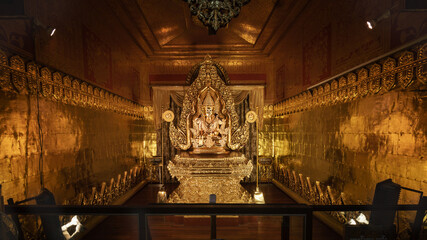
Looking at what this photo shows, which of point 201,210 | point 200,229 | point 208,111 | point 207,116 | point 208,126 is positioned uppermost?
point 208,111

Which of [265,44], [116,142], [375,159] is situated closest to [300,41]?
[265,44]

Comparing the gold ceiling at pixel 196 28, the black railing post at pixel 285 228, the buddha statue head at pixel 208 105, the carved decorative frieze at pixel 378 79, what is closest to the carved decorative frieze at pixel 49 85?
the gold ceiling at pixel 196 28

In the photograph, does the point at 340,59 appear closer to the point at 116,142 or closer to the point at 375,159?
the point at 375,159

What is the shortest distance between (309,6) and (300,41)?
31.3 inches

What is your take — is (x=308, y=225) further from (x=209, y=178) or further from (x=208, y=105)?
(x=208, y=105)

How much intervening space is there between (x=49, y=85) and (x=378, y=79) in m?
4.04

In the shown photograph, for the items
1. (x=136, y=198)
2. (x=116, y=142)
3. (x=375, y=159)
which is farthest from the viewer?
(x=136, y=198)

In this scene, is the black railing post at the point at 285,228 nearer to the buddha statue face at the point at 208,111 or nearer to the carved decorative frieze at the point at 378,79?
the carved decorative frieze at the point at 378,79

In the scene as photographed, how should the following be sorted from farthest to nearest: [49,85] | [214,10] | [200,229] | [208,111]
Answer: [208,111] < [200,229] < [214,10] < [49,85]

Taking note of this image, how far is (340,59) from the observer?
9.62 ft

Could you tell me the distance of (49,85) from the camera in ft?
8.00

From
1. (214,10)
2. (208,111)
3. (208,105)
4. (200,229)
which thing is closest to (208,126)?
(208,111)

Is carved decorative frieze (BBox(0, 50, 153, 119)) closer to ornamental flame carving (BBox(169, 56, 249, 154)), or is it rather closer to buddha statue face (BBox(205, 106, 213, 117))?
ornamental flame carving (BBox(169, 56, 249, 154))

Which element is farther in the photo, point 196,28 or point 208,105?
point 196,28
